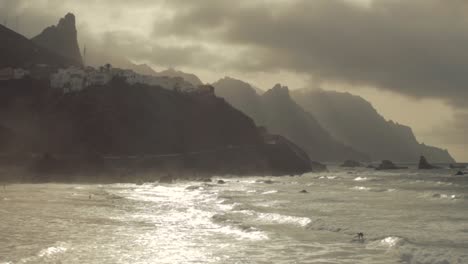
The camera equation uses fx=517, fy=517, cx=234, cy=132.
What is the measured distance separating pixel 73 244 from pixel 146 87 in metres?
154

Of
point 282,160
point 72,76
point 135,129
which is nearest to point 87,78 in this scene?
point 72,76

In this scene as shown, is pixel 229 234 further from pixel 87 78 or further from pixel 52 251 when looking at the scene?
pixel 87 78

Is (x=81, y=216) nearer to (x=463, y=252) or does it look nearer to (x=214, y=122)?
(x=463, y=252)

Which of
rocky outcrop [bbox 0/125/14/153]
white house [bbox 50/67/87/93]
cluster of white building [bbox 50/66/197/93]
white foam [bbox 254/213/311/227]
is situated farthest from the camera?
cluster of white building [bbox 50/66/197/93]

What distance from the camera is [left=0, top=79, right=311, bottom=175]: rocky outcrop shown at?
14012cm

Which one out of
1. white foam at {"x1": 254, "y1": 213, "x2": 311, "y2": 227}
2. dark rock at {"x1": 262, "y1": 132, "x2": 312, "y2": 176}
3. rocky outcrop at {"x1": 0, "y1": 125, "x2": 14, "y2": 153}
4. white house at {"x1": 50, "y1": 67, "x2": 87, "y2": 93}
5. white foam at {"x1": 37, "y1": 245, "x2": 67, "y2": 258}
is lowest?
white foam at {"x1": 254, "y1": 213, "x2": 311, "y2": 227}

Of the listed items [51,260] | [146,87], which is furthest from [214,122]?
[51,260]

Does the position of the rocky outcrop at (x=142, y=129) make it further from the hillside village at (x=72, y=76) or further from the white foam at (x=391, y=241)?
the white foam at (x=391, y=241)

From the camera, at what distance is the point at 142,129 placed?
157250 millimetres

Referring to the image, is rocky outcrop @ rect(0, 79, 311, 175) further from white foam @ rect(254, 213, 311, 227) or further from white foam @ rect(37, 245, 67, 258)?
white foam @ rect(37, 245, 67, 258)

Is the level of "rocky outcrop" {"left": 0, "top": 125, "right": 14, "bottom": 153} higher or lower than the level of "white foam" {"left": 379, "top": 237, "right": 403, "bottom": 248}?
higher

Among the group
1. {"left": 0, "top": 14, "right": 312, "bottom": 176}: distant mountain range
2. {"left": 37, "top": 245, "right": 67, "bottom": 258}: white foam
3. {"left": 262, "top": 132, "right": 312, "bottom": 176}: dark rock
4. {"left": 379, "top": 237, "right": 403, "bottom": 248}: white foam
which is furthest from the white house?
{"left": 379, "top": 237, "right": 403, "bottom": 248}: white foam

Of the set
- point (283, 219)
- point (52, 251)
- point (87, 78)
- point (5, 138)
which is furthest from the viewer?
point (87, 78)

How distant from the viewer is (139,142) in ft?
501
